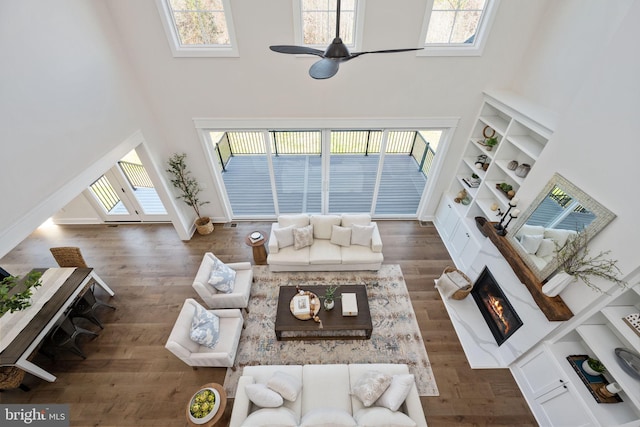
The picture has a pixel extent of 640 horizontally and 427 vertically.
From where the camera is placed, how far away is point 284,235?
4961 millimetres

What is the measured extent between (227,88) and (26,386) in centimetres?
514

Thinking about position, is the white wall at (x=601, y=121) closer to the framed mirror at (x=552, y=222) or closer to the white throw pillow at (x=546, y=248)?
the framed mirror at (x=552, y=222)

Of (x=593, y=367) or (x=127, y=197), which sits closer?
(x=593, y=367)

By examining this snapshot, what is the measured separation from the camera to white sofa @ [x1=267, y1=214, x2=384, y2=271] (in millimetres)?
4906

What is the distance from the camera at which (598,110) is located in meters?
2.67

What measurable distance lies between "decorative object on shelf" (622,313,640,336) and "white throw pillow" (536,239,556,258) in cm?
81

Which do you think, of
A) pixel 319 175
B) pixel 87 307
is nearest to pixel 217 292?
pixel 87 307

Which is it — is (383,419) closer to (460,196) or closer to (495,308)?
(495,308)

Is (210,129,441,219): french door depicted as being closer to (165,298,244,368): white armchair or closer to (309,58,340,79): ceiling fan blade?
(165,298,244,368): white armchair

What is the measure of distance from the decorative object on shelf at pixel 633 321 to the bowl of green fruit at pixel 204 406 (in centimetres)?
426

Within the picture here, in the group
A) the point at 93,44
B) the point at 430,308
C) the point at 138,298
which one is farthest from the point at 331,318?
the point at 93,44

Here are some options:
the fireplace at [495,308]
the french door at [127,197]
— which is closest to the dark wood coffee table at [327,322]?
the fireplace at [495,308]

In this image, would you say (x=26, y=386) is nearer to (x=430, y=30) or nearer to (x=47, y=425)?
(x=47, y=425)

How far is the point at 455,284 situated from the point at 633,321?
2.14 m
